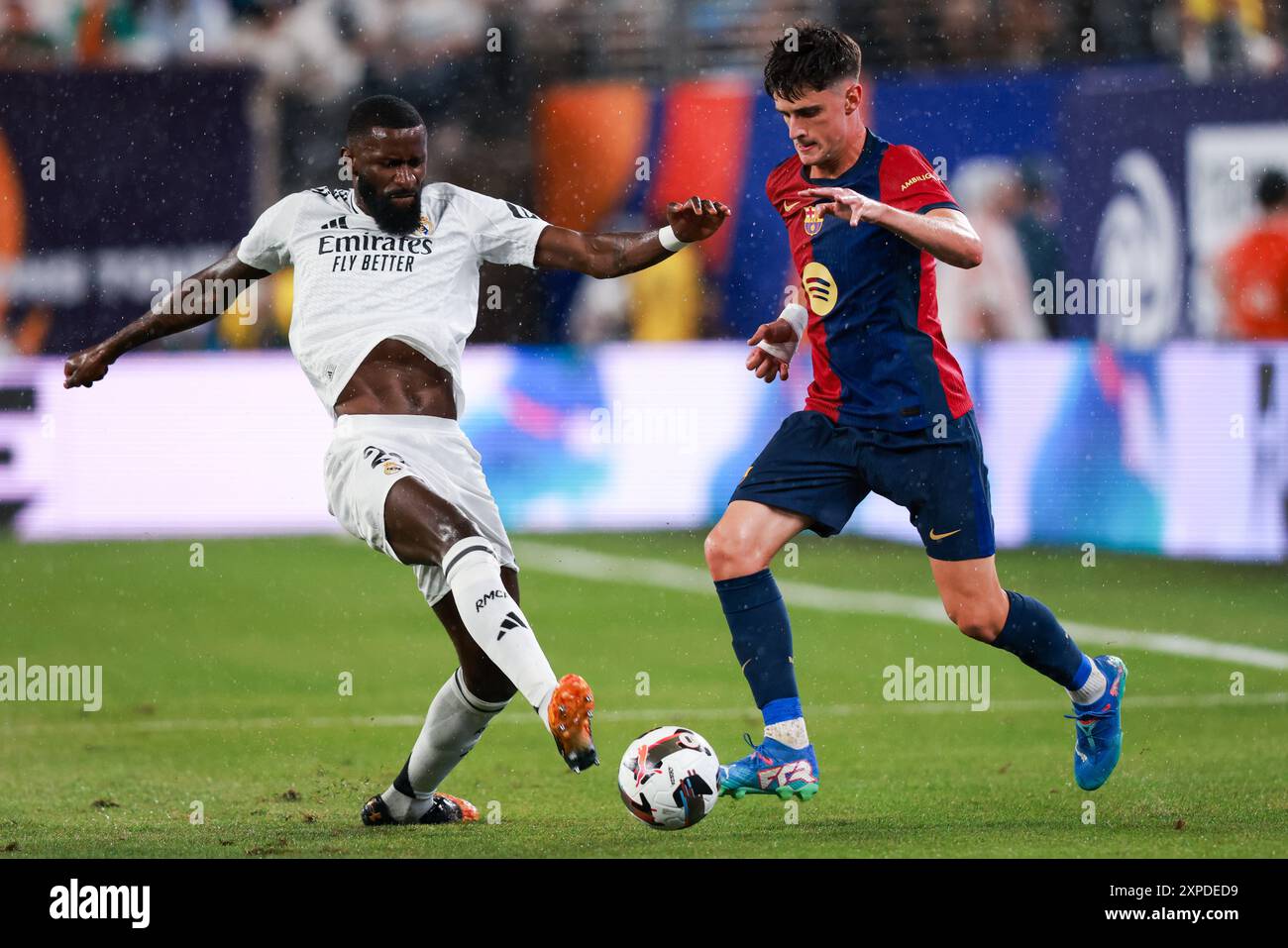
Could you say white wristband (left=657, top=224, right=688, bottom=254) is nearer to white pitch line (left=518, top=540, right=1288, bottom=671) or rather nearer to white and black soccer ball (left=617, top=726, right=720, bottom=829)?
white and black soccer ball (left=617, top=726, right=720, bottom=829)

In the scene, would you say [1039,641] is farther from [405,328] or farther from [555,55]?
[555,55]

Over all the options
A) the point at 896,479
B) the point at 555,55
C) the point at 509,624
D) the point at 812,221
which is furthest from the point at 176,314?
the point at 555,55

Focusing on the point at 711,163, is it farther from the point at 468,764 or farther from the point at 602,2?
the point at 468,764

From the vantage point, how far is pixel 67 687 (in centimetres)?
860

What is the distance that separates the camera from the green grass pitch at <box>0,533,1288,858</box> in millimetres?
5551

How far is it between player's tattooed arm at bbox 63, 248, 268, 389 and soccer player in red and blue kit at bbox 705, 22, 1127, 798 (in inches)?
64.0

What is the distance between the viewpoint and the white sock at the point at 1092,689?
594 cm

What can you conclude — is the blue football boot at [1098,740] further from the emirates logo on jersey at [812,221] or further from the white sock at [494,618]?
the white sock at [494,618]

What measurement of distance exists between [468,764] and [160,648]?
302cm

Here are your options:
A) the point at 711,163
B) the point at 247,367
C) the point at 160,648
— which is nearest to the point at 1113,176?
the point at 711,163

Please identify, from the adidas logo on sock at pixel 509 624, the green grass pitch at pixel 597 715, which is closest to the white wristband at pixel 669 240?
the adidas logo on sock at pixel 509 624

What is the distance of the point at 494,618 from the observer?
16.9 ft

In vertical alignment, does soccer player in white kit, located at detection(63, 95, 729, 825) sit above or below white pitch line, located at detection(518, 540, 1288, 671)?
above

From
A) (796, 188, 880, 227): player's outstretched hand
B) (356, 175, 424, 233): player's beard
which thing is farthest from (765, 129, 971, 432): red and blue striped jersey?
(356, 175, 424, 233): player's beard
